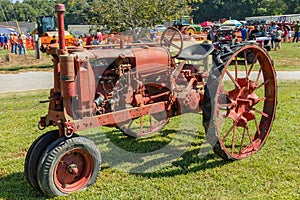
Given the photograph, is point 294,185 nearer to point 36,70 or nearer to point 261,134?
point 261,134

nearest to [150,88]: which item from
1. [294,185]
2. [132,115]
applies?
[132,115]

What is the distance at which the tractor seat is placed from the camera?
4402 millimetres

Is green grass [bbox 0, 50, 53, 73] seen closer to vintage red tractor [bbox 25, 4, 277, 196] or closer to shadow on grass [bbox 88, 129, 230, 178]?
shadow on grass [bbox 88, 129, 230, 178]

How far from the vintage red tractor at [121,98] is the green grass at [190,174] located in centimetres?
19

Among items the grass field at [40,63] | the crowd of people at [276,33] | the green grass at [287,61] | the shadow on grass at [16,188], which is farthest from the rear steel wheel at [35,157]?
the crowd of people at [276,33]

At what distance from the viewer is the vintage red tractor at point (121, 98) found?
3.48 m

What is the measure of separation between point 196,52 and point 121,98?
1.23 m

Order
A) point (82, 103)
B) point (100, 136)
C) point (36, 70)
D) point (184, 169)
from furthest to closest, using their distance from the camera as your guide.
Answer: point (36, 70)
point (100, 136)
point (184, 169)
point (82, 103)

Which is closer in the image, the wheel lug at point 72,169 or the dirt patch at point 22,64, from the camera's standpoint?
the wheel lug at point 72,169

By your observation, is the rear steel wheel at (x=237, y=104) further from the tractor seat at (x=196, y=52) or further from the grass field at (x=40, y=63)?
the grass field at (x=40, y=63)

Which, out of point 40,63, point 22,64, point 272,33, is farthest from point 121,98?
point 272,33

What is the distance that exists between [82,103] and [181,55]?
4.78 ft

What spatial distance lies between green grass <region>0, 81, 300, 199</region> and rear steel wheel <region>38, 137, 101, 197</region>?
128mm

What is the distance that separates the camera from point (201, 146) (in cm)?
496
